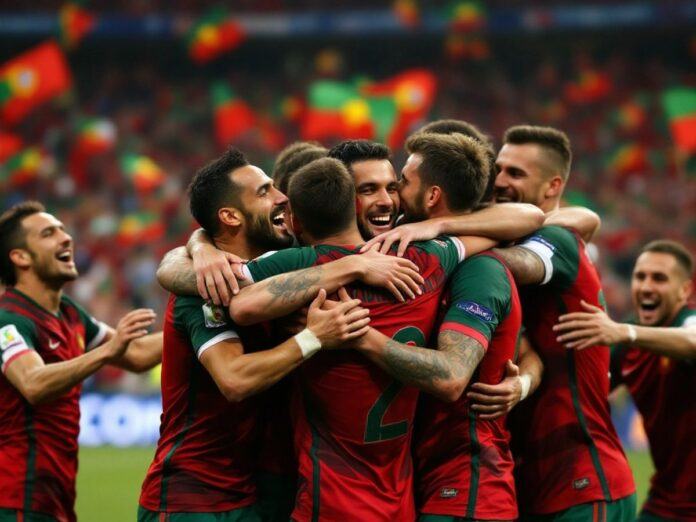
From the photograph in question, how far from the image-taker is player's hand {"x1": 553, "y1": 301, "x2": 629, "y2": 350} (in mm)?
4664

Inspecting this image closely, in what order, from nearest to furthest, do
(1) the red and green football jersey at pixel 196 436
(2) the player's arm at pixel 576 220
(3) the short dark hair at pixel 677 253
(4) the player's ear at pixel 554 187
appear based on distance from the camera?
(1) the red and green football jersey at pixel 196 436 → (2) the player's arm at pixel 576 220 → (4) the player's ear at pixel 554 187 → (3) the short dark hair at pixel 677 253

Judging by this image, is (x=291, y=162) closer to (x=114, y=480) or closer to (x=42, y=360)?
(x=42, y=360)

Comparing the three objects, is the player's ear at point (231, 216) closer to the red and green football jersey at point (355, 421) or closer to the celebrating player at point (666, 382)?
the red and green football jersey at point (355, 421)

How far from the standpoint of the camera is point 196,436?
4.55 metres

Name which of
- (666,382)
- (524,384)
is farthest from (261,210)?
(666,382)

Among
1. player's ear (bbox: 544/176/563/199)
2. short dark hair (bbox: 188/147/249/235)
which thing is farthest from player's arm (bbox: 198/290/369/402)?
player's ear (bbox: 544/176/563/199)

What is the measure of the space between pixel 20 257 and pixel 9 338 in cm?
64

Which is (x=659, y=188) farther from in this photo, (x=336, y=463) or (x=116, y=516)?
(x=336, y=463)

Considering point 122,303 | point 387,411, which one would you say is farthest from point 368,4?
point 387,411

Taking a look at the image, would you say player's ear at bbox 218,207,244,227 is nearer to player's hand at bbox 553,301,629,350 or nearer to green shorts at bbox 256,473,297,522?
green shorts at bbox 256,473,297,522

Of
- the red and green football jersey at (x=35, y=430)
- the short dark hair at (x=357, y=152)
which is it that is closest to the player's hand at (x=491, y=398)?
the short dark hair at (x=357, y=152)

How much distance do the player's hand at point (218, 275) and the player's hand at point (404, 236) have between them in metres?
0.56

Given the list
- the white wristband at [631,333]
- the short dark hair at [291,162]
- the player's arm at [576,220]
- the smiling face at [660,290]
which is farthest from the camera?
the smiling face at [660,290]

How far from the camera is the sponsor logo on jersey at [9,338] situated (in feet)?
18.3
